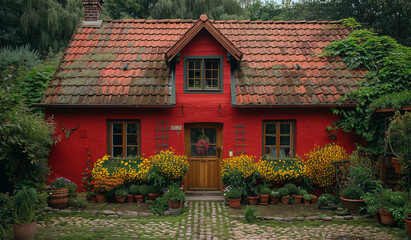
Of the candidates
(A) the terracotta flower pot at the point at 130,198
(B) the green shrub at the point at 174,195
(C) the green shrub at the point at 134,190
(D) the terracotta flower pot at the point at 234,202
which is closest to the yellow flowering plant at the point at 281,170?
(D) the terracotta flower pot at the point at 234,202

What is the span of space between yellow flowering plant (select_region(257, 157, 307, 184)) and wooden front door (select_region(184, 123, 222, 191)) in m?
1.56

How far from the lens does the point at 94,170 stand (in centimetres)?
976

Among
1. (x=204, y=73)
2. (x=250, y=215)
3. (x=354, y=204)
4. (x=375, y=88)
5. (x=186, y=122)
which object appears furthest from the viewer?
(x=204, y=73)

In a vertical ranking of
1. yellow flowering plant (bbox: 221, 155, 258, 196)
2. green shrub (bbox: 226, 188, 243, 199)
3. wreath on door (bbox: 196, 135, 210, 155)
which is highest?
wreath on door (bbox: 196, 135, 210, 155)

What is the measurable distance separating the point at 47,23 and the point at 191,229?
718 inches

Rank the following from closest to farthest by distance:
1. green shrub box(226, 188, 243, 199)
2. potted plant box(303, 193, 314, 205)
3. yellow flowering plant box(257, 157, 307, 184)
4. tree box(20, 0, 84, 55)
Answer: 1. green shrub box(226, 188, 243, 199)
2. potted plant box(303, 193, 314, 205)
3. yellow flowering plant box(257, 157, 307, 184)
4. tree box(20, 0, 84, 55)

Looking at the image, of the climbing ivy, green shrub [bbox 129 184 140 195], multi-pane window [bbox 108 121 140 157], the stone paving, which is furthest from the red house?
the stone paving

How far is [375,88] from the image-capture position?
32.9 feet

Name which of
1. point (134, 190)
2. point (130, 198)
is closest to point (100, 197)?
point (130, 198)

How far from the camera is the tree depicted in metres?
19.9

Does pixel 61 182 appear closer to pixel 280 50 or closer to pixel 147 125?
pixel 147 125

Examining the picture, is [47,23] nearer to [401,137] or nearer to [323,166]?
[323,166]

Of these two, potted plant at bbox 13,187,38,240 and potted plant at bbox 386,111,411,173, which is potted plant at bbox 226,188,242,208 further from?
potted plant at bbox 13,187,38,240

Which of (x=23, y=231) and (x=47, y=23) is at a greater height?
(x=47, y=23)
